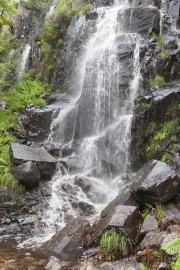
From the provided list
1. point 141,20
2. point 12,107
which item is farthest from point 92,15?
point 12,107

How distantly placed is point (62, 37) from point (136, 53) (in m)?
7.82

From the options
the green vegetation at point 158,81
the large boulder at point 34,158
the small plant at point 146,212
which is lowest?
the small plant at point 146,212

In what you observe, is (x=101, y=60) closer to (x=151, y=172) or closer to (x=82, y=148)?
(x=82, y=148)

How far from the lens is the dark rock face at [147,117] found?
10633mm

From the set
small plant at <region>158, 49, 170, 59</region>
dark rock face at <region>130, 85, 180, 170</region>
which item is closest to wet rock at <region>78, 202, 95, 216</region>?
dark rock face at <region>130, 85, 180, 170</region>

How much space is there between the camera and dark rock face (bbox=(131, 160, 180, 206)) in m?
7.28

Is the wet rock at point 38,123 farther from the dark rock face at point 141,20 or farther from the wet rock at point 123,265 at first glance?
the wet rock at point 123,265

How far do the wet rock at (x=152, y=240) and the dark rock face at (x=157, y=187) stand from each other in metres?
1.27

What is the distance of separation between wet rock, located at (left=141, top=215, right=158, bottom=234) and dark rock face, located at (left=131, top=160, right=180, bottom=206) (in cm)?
72

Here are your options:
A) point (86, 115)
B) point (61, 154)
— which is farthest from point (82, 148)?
point (86, 115)

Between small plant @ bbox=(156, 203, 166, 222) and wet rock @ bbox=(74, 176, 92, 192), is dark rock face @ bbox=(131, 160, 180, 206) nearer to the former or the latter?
small plant @ bbox=(156, 203, 166, 222)

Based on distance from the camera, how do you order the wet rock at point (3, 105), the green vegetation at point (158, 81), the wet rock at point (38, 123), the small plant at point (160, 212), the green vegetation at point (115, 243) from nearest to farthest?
1. the green vegetation at point (115, 243)
2. the small plant at point (160, 212)
3. the green vegetation at point (158, 81)
4. the wet rock at point (38, 123)
5. the wet rock at point (3, 105)

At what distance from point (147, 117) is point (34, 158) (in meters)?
4.48

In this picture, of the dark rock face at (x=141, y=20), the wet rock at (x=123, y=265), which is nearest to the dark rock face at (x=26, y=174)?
the wet rock at (x=123, y=265)
